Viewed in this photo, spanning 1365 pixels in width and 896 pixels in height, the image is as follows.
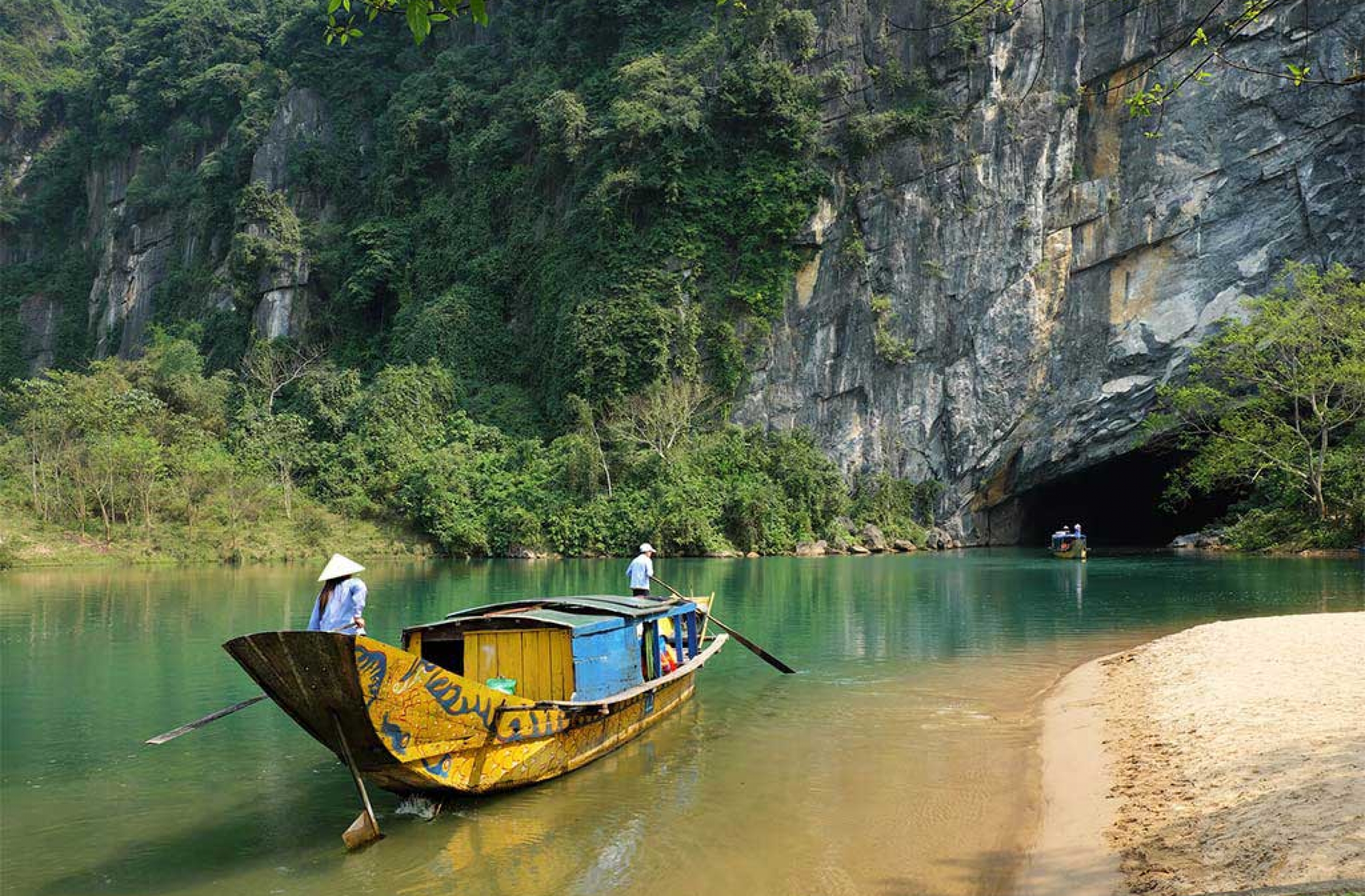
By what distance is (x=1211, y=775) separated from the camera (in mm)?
7062

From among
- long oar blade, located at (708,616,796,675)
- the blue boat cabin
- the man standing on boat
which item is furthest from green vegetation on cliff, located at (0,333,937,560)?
the blue boat cabin

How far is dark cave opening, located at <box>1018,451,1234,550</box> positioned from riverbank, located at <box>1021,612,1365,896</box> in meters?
32.2

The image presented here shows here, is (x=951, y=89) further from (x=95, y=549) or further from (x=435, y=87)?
(x=95, y=549)

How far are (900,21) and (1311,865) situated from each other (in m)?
44.3

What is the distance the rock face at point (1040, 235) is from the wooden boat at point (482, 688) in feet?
108

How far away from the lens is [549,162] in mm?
47625

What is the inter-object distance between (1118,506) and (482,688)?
48175 millimetres

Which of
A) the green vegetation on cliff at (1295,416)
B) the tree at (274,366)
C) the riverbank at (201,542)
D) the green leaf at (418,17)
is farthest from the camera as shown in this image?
the tree at (274,366)

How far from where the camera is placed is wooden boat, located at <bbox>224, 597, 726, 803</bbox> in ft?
21.6

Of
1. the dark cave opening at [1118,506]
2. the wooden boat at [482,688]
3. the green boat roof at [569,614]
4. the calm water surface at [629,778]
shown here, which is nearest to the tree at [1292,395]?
the dark cave opening at [1118,506]

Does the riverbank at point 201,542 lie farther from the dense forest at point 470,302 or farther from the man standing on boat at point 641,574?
the man standing on boat at point 641,574

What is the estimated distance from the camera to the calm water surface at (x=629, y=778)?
6391 mm

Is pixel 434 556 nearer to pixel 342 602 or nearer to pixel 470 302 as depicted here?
pixel 470 302

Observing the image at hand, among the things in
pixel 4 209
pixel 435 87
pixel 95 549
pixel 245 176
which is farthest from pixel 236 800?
pixel 4 209
